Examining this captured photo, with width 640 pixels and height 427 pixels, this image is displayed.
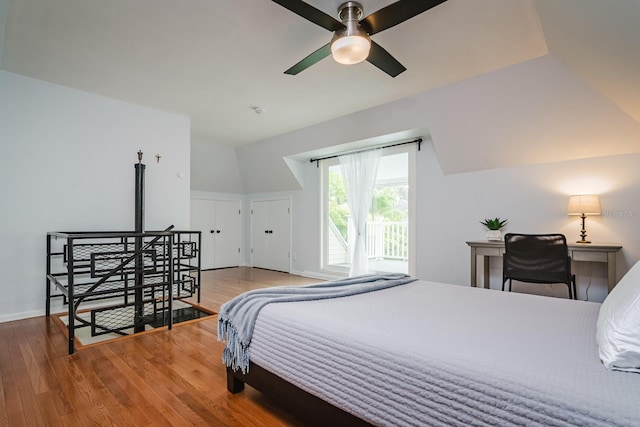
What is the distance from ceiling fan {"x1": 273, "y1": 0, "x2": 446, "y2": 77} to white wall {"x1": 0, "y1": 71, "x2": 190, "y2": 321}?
287cm

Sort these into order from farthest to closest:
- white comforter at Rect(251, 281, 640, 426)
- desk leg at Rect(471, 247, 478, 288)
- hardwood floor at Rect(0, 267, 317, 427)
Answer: desk leg at Rect(471, 247, 478, 288)
hardwood floor at Rect(0, 267, 317, 427)
white comforter at Rect(251, 281, 640, 426)

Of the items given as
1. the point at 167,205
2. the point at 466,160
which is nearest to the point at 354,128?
the point at 466,160

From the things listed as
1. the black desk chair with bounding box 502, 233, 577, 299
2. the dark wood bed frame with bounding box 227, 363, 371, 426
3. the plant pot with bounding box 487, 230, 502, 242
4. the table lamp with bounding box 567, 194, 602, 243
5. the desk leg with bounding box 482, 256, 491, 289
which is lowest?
the dark wood bed frame with bounding box 227, 363, 371, 426

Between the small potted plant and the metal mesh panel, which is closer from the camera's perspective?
the metal mesh panel

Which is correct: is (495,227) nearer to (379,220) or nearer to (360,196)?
(360,196)

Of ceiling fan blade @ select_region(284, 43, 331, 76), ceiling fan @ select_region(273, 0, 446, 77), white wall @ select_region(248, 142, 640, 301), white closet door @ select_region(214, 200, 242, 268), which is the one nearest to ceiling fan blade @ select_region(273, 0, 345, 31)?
ceiling fan @ select_region(273, 0, 446, 77)

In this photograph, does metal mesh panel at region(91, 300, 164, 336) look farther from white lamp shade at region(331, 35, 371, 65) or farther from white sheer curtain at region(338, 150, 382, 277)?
white sheer curtain at region(338, 150, 382, 277)

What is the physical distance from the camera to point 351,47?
6.86ft

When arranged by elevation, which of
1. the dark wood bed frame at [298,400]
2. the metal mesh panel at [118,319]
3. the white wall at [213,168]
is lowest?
the metal mesh panel at [118,319]

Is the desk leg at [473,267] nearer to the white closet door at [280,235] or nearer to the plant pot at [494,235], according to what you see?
the plant pot at [494,235]

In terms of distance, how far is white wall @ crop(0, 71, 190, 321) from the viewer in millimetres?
3266

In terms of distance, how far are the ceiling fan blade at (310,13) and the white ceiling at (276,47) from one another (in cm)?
19

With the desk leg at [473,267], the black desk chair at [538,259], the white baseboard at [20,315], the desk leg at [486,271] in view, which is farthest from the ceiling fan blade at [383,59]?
the white baseboard at [20,315]

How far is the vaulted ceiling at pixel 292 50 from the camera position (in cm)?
214
